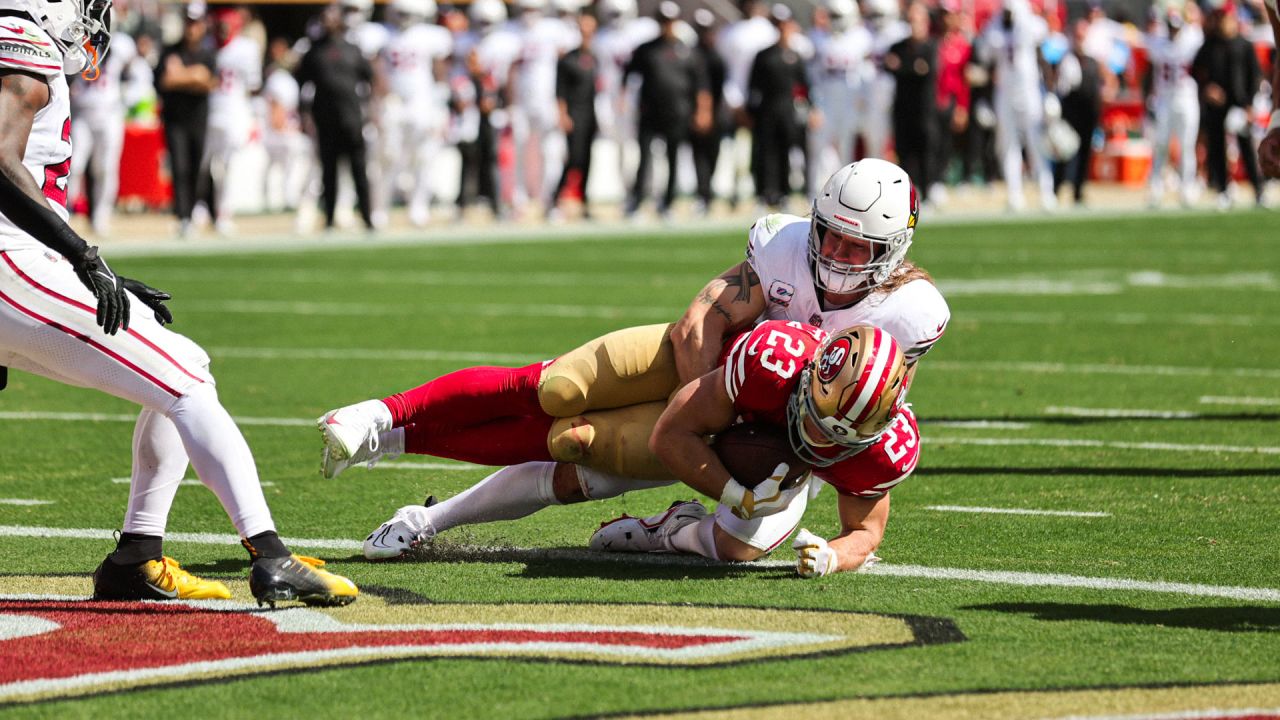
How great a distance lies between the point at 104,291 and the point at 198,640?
0.80m

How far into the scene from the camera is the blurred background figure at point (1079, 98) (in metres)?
24.0

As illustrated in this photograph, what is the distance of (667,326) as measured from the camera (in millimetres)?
5820

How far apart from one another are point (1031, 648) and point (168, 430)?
84.0 inches

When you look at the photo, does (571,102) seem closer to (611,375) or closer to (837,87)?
(837,87)

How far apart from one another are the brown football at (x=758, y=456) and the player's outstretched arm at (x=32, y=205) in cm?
161

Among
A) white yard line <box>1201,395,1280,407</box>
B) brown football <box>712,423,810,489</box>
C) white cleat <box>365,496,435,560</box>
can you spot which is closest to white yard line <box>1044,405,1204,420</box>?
white yard line <box>1201,395,1280,407</box>

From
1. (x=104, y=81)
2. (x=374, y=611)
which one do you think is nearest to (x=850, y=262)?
(x=374, y=611)

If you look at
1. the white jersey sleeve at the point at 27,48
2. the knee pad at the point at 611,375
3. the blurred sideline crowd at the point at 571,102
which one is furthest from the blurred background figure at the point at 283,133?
the white jersey sleeve at the point at 27,48

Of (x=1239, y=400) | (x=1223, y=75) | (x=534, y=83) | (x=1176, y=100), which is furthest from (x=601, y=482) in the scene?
(x=1176, y=100)

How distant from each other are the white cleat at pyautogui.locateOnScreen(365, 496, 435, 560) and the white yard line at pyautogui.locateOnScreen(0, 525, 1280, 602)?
0.17m

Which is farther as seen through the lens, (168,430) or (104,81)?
(104,81)

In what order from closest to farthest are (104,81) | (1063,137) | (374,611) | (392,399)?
(374,611), (392,399), (104,81), (1063,137)

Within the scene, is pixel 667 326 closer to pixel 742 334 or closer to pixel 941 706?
pixel 742 334

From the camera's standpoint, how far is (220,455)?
479cm
